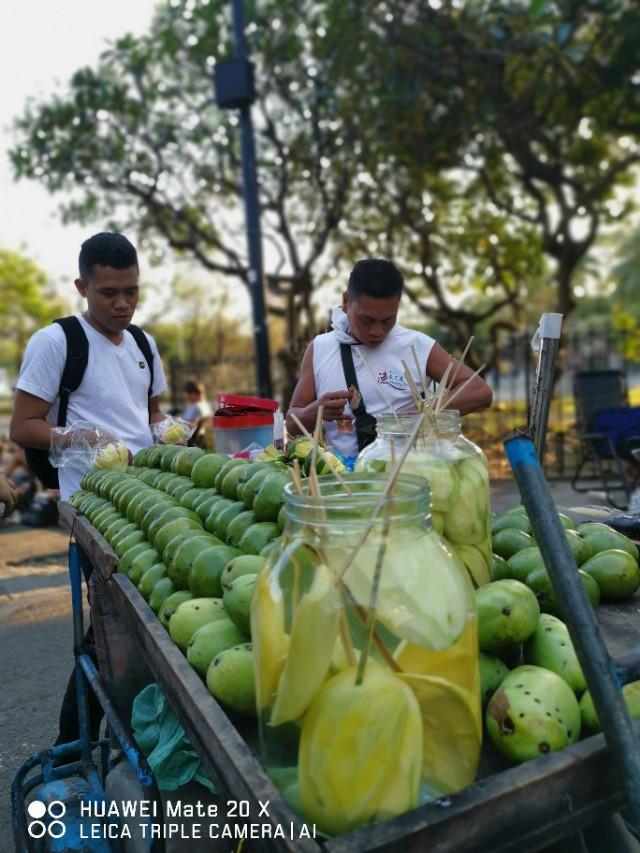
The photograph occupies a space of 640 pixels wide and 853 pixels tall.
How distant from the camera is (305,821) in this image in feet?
3.02

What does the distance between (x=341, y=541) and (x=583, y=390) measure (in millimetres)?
9154

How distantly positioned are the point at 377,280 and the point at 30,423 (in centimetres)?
161

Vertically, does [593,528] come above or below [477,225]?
below

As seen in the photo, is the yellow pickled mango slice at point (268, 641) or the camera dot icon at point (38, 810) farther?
the camera dot icon at point (38, 810)

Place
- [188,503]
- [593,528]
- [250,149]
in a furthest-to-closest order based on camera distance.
Result: [250,149] < [188,503] < [593,528]

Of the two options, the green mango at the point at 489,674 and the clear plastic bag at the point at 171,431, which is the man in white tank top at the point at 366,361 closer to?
the clear plastic bag at the point at 171,431

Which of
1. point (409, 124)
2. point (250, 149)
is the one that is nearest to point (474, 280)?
point (409, 124)

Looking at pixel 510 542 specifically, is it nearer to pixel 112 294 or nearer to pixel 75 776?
pixel 75 776

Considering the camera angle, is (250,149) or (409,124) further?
(409,124)

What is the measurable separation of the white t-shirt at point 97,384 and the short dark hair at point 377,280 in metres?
1.12

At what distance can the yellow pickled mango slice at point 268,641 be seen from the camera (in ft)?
3.23

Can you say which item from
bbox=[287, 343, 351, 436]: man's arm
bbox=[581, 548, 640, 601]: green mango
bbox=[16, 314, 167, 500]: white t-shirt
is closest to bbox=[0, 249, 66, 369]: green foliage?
bbox=[16, 314, 167, 500]: white t-shirt

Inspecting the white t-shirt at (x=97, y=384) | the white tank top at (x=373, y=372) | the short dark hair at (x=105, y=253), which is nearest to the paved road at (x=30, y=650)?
→ the white t-shirt at (x=97, y=384)

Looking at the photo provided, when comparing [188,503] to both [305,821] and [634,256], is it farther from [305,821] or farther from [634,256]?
[634,256]
